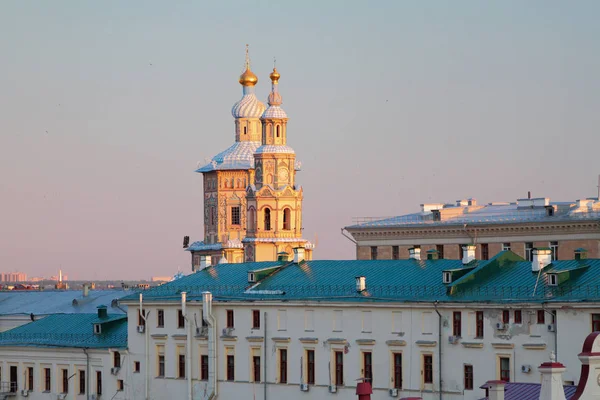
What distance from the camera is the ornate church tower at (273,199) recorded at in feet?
456

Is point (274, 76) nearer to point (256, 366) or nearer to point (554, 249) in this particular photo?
point (554, 249)

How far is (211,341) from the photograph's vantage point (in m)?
85.6

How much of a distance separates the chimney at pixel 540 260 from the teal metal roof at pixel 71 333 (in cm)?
2407

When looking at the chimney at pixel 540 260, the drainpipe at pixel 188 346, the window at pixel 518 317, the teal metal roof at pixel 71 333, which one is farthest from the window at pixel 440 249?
the window at pixel 518 317

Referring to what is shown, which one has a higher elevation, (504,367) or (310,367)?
(504,367)

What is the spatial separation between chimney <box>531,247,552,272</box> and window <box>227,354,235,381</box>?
15.8 meters

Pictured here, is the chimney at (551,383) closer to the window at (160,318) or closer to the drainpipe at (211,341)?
the drainpipe at (211,341)

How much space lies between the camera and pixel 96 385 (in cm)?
9238

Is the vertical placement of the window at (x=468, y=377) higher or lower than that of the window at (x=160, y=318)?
lower

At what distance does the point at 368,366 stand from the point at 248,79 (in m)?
83.5

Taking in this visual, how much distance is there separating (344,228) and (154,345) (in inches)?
1155

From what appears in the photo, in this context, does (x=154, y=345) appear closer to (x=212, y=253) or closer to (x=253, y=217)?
(x=253, y=217)

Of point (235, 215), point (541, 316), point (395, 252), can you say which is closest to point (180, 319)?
point (541, 316)

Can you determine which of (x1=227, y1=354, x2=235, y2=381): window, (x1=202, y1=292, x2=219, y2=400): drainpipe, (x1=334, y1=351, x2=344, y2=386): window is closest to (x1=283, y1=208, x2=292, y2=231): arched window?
(x1=202, y1=292, x2=219, y2=400): drainpipe
